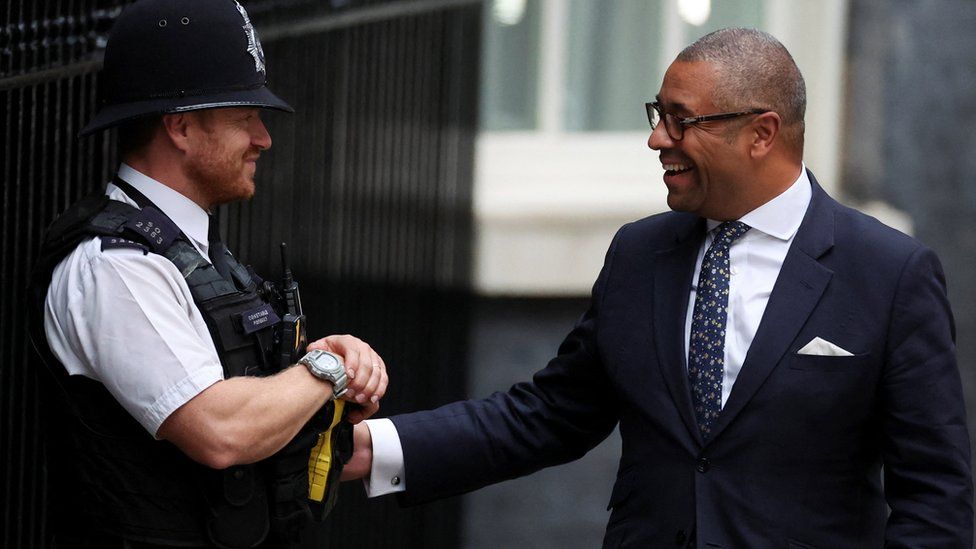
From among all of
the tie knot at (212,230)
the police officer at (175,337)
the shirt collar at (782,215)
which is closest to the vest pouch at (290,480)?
the police officer at (175,337)

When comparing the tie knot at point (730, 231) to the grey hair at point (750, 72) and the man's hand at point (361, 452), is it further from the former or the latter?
the man's hand at point (361, 452)

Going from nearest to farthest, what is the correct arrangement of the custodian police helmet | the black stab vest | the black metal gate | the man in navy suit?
1. the black stab vest
2. the custodian police helmet
3. the man in navy suit
4. the black metal gate

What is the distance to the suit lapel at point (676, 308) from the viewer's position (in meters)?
3.40

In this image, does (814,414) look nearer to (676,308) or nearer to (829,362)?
(829,362)

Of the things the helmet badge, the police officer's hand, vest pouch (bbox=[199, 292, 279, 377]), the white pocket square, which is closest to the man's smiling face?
the white pocket square

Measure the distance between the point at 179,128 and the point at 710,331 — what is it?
53.7 inches

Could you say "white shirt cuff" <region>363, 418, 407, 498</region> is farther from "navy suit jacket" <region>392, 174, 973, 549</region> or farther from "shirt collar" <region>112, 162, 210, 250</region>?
"shirt collar" <region>112, 162, 210, 250</region>

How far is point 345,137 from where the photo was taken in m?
5.38

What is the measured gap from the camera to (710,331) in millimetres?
3416

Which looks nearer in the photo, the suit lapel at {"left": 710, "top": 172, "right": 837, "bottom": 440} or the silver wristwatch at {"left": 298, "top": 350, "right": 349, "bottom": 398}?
→ the silver wristwatch at {"left": 298, "top": 350, "right": 349, "bottom": 398}

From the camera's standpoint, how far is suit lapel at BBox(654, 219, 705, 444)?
11.2 ft

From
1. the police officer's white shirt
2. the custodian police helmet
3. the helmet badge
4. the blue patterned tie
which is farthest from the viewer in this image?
the blue patterned tie

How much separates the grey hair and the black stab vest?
4.09 ft

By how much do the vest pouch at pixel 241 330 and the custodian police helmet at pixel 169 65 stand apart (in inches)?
16.8
